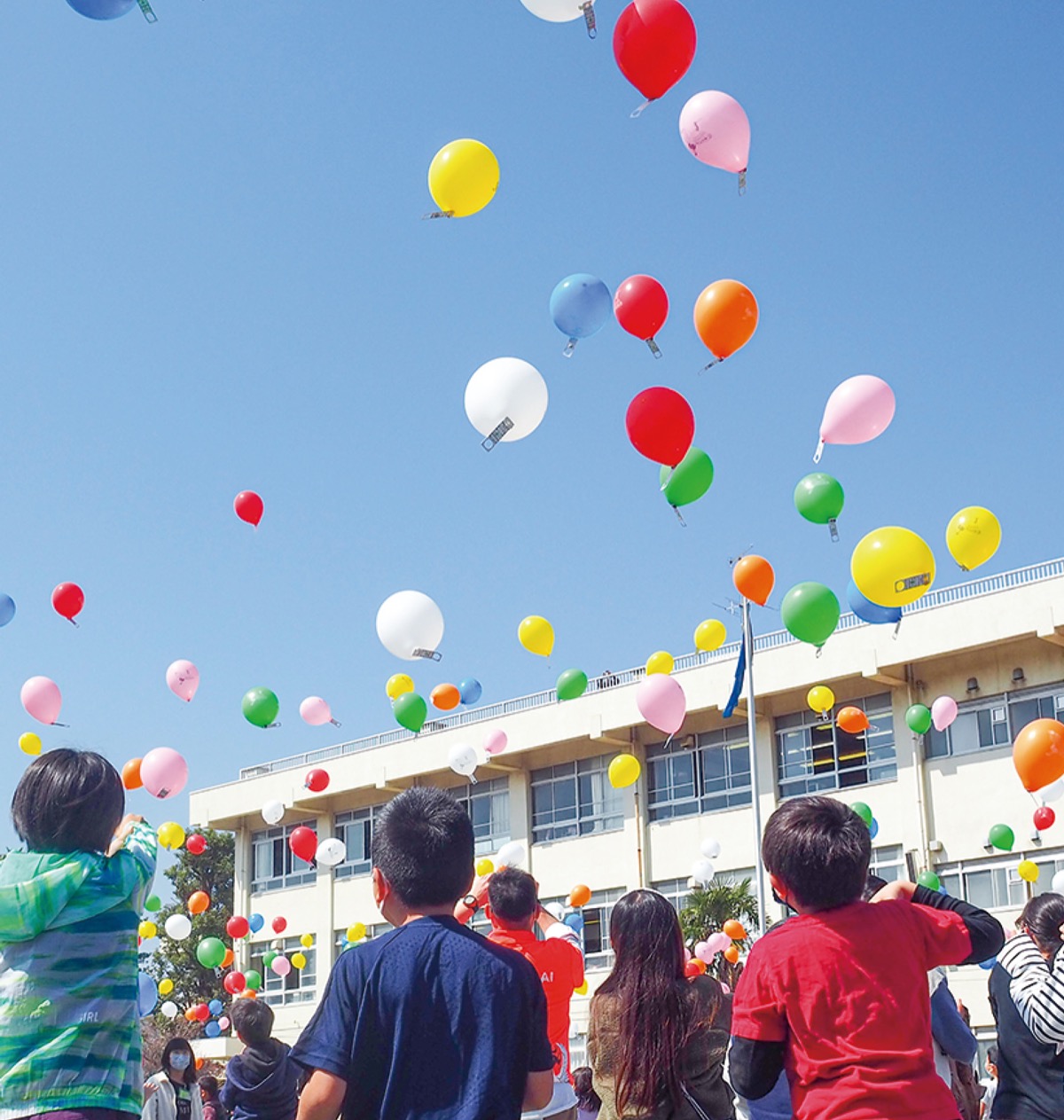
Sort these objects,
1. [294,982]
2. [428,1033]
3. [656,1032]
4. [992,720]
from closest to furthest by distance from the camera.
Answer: [428,1033], [656,1032], [992,720], [294,982]

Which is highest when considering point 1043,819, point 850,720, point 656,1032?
point 850,720

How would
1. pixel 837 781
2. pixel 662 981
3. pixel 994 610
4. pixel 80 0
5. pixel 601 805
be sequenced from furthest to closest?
pixel 601 805
pixel 837 781
pixel 994 610
pixel 80 0
pixel 662 981

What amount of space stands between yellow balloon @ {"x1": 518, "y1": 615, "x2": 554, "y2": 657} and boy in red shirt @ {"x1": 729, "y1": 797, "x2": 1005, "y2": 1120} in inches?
409

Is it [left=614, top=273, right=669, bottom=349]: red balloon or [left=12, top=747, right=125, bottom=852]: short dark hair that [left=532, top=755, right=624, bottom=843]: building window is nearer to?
[left=614, top=273, right=669, bottom=349]: red balloon

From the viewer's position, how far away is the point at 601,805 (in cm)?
2752

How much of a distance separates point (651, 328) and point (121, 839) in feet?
21.8

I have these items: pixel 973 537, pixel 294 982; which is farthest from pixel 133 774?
pixel 294 982

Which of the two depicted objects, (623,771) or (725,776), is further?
(725,776)

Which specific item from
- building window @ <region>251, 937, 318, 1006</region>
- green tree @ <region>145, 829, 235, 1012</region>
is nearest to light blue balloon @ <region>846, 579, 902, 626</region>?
building window @ <region>251, 937, 318, 1006</region>

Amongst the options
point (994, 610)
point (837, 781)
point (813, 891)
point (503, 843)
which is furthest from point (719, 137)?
point (503, 843)

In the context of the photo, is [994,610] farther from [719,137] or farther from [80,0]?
[80,0]

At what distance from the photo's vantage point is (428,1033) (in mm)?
2688

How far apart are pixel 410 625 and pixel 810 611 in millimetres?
3251

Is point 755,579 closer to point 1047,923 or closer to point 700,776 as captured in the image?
point 1047,923
